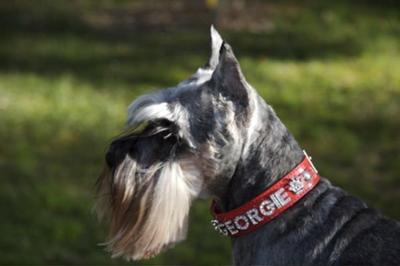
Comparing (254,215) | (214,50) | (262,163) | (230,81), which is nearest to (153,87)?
(214,50)

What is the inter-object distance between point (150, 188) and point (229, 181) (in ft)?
1.26

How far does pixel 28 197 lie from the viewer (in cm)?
779

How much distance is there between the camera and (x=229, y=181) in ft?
13.5

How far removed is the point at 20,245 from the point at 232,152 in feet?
11.3

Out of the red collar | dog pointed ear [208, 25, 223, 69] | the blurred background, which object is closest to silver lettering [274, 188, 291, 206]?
the red collar

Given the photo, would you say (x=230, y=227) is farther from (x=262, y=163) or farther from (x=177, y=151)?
(x=177, y=151)

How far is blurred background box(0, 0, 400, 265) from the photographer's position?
7.42 m

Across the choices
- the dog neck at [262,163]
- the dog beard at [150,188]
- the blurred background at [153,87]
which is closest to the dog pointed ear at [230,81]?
the dog neck at [262,163]

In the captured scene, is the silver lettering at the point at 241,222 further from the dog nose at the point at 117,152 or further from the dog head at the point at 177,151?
the dog nose at the point at 117,152

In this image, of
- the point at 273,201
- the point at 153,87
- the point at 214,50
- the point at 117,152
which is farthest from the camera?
the point at 153,87

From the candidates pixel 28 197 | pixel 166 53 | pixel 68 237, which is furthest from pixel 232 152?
pixel 166 53

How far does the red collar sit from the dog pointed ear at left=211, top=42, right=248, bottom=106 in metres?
0.43

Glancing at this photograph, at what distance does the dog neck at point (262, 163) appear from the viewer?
159 inches

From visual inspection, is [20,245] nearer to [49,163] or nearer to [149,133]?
[49,163]
